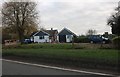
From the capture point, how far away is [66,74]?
41.7ft

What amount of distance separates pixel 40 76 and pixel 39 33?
7574 cm

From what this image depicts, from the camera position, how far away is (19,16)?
56625 millimetres

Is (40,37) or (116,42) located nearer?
(116,42)

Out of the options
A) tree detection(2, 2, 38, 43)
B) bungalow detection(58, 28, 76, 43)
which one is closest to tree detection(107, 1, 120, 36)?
tree detection(2, 2, 38, 43)

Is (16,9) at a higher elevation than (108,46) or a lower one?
higher

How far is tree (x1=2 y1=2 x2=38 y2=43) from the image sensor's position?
55.8 meters

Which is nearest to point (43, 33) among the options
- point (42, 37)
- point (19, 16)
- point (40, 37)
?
point (42, 37)

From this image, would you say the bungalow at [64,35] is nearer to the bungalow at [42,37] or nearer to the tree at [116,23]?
the bungalow at [42,37]

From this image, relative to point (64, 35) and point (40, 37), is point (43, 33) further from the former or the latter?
point (64, 35)

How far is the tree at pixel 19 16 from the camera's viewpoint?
183 feet

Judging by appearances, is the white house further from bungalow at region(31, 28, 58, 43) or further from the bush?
the bush

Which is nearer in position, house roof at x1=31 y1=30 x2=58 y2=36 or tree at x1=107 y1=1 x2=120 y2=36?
tree at x1=107 y1=1 x2=120 y2=36

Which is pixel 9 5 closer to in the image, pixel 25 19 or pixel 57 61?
pixel 25 19

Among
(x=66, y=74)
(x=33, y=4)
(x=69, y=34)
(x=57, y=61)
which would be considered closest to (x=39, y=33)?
(x=69, y=34)
